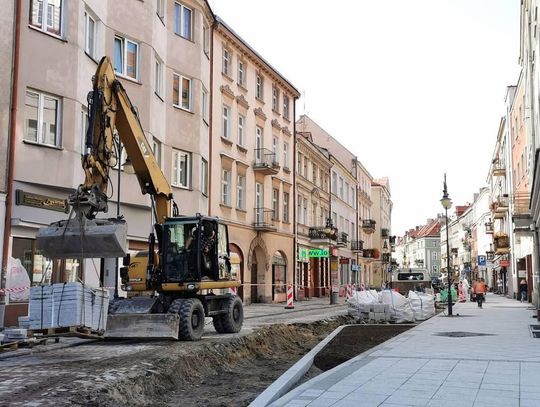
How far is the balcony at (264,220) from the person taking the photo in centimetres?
3444

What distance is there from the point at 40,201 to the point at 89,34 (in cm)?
621

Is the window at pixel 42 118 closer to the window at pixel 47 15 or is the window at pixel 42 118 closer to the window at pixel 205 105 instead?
the window at pixel 47 15

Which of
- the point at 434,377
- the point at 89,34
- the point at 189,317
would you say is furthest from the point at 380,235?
the point at 434,377

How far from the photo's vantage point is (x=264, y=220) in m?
35.7

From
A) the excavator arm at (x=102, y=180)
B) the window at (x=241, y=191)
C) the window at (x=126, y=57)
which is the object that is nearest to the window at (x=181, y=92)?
the window at (x=126, y=57)

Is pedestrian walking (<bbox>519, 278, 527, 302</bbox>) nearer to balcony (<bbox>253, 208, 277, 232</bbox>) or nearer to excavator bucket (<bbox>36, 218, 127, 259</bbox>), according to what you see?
balcony (<bbox>253, 208, 277, 232</bbox>)

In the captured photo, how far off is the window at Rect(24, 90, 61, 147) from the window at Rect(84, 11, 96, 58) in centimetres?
256

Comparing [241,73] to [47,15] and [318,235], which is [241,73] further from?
[47,15]

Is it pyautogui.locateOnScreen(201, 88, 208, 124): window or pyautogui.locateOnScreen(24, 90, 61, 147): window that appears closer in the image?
pyautogui.locateOnScreen(24, 90, 61, 147): window

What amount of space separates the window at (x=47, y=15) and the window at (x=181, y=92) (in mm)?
7185

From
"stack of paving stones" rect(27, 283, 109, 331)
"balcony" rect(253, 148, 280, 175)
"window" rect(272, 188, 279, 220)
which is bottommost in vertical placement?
"stack of paving stones" rect(27, 283, 109, 331)

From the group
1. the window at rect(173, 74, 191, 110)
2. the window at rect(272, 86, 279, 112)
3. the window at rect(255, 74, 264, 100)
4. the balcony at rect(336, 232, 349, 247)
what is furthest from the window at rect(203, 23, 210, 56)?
the balcony at rect(336, 232, 349, 247)

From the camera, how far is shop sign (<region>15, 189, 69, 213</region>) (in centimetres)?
1721

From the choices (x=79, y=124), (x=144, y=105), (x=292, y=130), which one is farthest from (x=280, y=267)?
(x=79, y=124)
